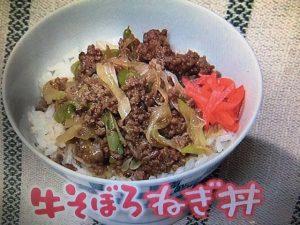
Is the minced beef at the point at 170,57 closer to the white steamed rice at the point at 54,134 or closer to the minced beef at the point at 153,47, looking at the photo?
the minced beef at the point at 153,47

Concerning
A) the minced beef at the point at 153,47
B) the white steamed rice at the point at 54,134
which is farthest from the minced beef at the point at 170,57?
the white steamed rice at the point at 54,134

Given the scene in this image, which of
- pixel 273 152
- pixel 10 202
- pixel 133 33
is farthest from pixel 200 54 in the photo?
pixel 10 202

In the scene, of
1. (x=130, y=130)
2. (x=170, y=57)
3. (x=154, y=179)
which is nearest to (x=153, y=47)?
(x=170, y=57)

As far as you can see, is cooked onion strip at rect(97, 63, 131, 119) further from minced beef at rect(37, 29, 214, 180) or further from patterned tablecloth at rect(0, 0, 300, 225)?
patterned tablecloth at rect(0, 0, 300, 225)

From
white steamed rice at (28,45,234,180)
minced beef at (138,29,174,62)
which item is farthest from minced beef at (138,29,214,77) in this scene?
white steamed rice at (28,45,234,180)

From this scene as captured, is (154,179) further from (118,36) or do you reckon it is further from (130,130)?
(118,36)

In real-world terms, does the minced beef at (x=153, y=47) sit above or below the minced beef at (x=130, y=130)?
above
